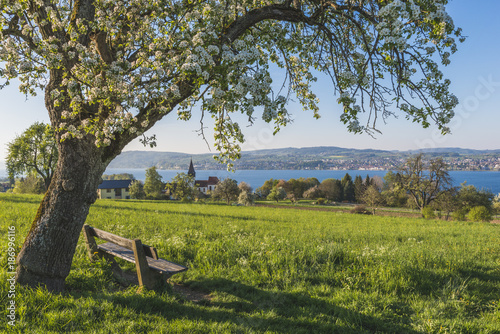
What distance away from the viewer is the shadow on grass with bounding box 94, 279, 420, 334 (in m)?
4.12

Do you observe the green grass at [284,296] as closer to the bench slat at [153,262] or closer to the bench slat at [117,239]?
the bench slat at [153,262]

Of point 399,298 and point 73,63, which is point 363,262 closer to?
point 399,298

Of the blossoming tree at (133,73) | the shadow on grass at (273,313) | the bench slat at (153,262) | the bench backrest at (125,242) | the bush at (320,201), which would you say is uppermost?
the blossoming tree at (133,73)

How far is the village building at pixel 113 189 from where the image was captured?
96.2m

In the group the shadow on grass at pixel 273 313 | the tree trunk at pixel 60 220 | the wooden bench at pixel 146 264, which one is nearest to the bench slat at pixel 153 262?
the wooden bench at pixel 146 264

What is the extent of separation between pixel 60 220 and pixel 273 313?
4.09 m

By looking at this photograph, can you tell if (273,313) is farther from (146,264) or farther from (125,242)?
(125,242)

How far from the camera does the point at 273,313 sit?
176 inches

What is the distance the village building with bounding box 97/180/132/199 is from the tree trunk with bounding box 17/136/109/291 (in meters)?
102

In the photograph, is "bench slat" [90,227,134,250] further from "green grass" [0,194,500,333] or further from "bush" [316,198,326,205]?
"bush" [316,198,326,205]

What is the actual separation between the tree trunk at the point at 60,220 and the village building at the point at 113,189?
102m

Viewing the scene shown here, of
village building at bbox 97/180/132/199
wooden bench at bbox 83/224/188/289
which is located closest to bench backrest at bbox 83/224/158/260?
wooden bench at bbox 83/224/188/289

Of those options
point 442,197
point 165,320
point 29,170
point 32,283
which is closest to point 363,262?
point 165,320

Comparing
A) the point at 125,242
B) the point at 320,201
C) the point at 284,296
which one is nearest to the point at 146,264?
the point at 125,242
